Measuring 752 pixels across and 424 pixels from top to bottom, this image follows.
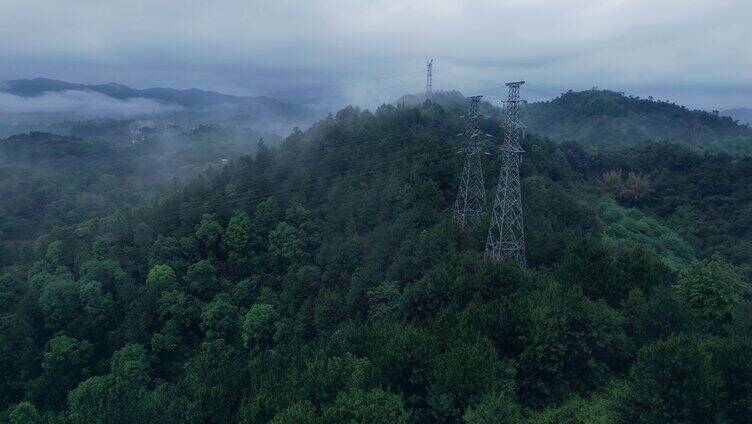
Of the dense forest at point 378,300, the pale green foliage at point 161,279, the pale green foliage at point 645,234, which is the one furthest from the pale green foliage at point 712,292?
the pale green foliage at point 161,279

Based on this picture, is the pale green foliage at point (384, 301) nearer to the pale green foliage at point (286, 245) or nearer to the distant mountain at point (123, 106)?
the pale green foliage at point (286, 245)

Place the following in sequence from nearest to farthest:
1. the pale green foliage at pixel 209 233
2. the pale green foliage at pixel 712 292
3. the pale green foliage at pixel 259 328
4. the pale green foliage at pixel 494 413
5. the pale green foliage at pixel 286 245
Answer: the pale green foliage at pixel 494 413 < the pale green foliage at pixel 712 292 < the pale green foliage at pixel 259 328 < the pale green foliage at pixel 286 245 < the pale green foliage at pixel 209 233

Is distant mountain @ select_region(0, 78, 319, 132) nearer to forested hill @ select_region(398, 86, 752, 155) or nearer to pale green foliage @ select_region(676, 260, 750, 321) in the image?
forested hill @ select_region(398, 86, 752, 155)

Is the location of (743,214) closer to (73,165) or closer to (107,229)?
(107,229)

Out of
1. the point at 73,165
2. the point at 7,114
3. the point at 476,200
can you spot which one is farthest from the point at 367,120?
the point at 7,114

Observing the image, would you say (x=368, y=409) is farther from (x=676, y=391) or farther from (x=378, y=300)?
(x=378, y=300)

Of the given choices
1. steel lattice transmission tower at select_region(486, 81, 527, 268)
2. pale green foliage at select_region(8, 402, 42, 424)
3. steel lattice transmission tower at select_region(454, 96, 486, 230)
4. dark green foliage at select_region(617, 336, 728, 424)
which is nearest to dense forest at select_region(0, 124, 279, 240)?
steel lattice transmission tower at select_region(454, 96, 486, 230)
